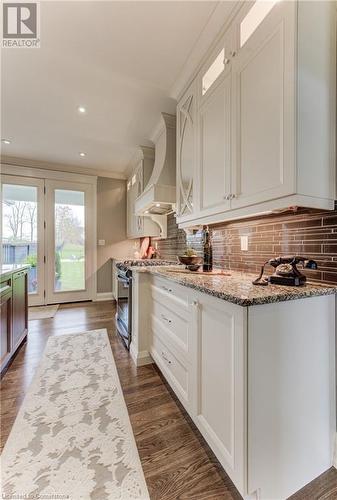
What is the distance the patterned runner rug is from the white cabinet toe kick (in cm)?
46

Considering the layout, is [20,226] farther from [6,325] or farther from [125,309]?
[125,309]

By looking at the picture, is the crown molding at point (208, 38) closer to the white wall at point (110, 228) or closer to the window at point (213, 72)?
the window at point (213, 72)

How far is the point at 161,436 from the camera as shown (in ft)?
4.19

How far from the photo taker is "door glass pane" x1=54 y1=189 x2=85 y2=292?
4.24 m

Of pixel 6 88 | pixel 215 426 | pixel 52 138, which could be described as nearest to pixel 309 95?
pixel 215 426

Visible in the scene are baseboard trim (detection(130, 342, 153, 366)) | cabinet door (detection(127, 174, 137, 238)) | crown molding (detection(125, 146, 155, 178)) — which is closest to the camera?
baseboard trim (detection(130, 342, 153, 366))

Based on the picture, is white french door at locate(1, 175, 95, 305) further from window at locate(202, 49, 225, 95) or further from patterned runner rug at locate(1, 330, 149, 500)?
window at locate(202, 49, 225, 95)

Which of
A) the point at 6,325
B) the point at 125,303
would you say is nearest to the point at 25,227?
the point at 6,325

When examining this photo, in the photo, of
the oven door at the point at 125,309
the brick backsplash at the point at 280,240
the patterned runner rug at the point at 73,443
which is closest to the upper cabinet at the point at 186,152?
the brick backsplash at the point at 280,240

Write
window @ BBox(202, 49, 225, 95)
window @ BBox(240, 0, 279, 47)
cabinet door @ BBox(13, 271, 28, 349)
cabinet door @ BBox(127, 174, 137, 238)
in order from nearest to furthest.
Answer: window @ BBox(240, 0, 279, 47) < window @ BBox(202, 49, 225, 95) < cabinet door @ BBox(13, 271, 28, 349) < cabinet door @ BBox(127, 174, 137, 238)

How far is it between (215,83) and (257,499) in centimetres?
226

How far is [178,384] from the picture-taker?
148 cm

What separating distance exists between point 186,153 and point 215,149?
57cm

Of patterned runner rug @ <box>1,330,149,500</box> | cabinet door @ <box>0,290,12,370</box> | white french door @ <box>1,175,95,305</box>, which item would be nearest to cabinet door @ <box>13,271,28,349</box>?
cabinet door @ <box>0,290,12,370</box>
